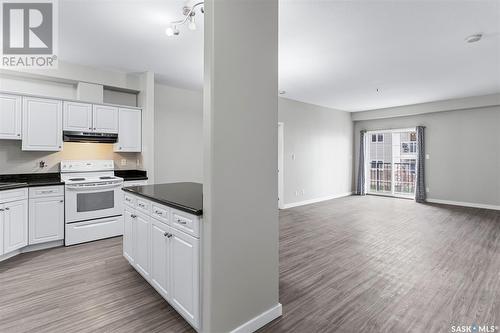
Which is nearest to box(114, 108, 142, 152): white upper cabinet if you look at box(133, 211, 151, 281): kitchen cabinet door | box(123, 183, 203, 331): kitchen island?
box(123, 183, 203, 331): kitchen island

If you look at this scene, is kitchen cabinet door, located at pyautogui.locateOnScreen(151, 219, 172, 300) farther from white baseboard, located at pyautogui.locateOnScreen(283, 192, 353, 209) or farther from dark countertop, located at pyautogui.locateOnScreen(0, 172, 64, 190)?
white baseboard, located at pyautogui.locateOnScreen(283, 192, 353, 209)

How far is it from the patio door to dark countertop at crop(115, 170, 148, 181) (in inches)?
284

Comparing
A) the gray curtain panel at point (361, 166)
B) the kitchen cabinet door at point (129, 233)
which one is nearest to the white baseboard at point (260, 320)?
the kitchen cabinet door at point (129, 233)

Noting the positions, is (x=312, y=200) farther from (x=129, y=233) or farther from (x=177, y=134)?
(x=129, y=233)

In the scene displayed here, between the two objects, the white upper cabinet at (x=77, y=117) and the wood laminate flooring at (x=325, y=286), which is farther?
the white upper cabinet at (x=77, y=117)

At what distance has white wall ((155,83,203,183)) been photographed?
5051 mm

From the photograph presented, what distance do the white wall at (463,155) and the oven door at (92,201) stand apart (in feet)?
26.2

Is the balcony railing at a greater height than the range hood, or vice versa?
the range hood

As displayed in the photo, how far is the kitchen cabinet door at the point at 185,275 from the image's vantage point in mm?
1786

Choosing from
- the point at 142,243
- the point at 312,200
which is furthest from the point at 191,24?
the point at 312,200

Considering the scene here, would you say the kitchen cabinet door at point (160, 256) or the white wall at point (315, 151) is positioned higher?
the white wall at point (315, 151)

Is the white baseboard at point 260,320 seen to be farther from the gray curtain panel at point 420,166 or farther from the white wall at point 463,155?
the white wall at point 463,155

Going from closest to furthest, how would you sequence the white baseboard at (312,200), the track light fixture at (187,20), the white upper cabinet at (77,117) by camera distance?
the track light fixture at (187,20) < the white upper cabinet at (77,117) < the white baseboard at (312,200)

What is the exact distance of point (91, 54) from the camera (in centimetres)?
371
